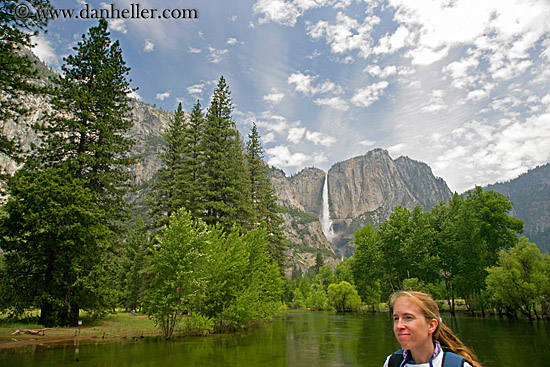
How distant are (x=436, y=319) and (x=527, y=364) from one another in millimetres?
14845

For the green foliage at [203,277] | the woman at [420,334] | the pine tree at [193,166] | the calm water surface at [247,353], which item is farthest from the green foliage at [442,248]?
the woman at [420,334]

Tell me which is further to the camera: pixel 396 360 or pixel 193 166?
pixel 193 166

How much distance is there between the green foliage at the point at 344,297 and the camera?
191 feet

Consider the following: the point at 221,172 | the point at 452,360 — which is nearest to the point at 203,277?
the point at 221,172

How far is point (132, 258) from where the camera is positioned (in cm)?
4669

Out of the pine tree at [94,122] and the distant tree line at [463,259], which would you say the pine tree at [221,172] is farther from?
the distant tree line at [463,259]

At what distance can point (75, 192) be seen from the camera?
18.8 metres

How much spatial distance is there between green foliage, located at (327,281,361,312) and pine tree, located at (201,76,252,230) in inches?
1321

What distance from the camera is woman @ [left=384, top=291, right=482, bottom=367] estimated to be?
2441 millimetres

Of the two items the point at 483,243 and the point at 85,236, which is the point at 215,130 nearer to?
the point at 85,236

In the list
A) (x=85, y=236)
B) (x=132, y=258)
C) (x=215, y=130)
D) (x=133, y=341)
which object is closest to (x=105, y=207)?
(x=85, y=236)

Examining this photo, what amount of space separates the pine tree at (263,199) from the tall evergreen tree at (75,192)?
21038mm

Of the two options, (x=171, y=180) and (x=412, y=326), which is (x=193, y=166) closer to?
(x=171, y=180)

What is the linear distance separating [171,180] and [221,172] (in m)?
4.84
